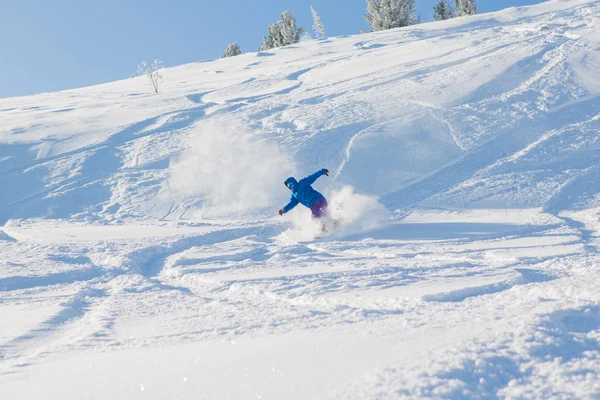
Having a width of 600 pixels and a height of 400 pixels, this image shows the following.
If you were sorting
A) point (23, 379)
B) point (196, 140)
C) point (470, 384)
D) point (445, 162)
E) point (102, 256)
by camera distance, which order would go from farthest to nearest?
1. point (196, 140)
2. point (445, 162)
3. point (102, 256)
4. point (23, 379)
5. point (470, 384)

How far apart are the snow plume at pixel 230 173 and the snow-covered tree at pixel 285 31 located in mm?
39708

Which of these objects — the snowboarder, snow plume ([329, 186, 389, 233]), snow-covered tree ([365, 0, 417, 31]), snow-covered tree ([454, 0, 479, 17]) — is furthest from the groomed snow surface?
snow-covered tree ([454, 0, 479, 17])

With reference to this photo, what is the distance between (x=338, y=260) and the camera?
5473 mm

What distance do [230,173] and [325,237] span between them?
3795mm

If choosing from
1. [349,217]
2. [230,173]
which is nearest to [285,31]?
[230,173]

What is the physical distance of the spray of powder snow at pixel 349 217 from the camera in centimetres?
718

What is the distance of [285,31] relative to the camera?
48.6 metres

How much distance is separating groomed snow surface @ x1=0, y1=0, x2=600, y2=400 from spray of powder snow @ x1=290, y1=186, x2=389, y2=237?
0.05 metres

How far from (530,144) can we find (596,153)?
118 cm

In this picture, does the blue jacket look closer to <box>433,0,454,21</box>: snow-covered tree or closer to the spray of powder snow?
the spray of powder snow

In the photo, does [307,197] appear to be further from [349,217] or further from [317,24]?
[317,24]

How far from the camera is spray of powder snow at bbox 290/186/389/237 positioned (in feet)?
23.6

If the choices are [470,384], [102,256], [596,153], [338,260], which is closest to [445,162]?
[596,153]

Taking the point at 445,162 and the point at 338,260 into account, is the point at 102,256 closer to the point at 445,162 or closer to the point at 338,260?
the point at 338,260
